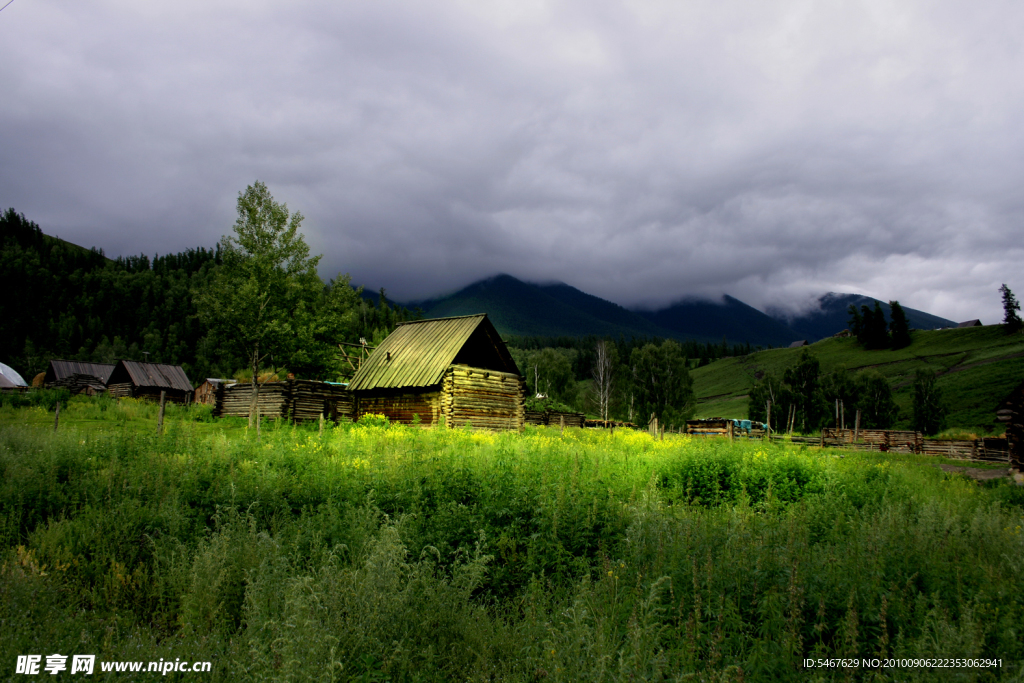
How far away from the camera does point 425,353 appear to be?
27125 mm

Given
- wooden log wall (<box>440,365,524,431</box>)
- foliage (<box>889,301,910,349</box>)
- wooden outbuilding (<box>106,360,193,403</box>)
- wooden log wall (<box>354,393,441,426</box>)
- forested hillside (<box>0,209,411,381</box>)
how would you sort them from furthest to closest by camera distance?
1. foliage (<box>889,301,910,349</box>)
2. forested hillside (<box>0,209,411,381</box>)
3. wooden outbuilding (<box>106,360,193,403</box>)
4. wooden log wall (<box>354,393,441,426</box>)
5. wooden log wall (<box>440,365,524,431</box>)

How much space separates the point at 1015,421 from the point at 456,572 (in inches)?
937

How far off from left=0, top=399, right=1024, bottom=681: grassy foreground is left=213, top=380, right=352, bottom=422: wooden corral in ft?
51.2

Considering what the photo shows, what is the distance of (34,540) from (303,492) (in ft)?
11.4

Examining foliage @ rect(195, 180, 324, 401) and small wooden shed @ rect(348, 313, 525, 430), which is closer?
small wooden shed @ rect(348, 313, 525, 430)

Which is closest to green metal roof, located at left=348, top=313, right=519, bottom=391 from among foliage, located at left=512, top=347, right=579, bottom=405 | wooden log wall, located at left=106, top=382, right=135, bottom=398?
wooden log wall, located at left=106, top=382, right=135, bottom=398

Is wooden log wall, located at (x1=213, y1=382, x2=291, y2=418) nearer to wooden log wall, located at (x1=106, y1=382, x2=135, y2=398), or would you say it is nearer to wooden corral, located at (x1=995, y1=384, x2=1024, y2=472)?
wooden corral, located at (x1=995, y1=384, x2=1024, y2=472)

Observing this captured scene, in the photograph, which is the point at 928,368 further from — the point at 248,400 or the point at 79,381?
the point at 79,381

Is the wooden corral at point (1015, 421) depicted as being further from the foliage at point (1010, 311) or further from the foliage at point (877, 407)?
the foliage at point (1010, 311)

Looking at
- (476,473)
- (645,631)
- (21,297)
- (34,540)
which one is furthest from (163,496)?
(21,297)

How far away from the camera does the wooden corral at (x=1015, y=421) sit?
770 inches

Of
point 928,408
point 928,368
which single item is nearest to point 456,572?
point 928,408

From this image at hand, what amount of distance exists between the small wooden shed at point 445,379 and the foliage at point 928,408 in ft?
197

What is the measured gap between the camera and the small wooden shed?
25.0 metres
